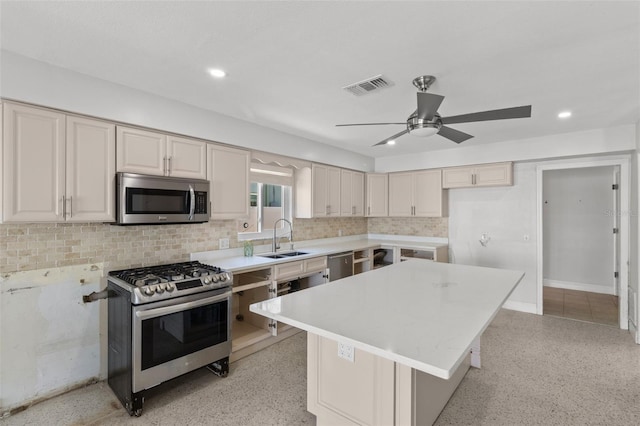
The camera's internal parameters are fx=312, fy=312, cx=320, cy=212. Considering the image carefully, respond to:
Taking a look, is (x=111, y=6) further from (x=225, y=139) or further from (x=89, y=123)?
(x=225, y=139)

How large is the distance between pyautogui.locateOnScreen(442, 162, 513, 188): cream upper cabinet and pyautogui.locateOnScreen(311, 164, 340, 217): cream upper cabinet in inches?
65.9

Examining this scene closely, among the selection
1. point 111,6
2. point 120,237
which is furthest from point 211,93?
point 120,237

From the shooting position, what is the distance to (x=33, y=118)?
207cm

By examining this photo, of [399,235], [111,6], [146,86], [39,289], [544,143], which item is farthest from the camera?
[399,235]

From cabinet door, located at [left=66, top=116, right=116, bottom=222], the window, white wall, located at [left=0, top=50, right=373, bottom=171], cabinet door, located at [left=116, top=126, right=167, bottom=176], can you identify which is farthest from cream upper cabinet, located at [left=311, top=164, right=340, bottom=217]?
cabinet door, located at [left=66, top=116, right=116, bottom=222]

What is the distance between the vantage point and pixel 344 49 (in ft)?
6.25

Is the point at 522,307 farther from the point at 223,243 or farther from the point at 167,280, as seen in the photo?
the point at 167,280

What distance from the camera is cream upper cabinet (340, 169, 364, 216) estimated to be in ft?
15.9

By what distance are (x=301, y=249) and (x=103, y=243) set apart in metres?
2.30

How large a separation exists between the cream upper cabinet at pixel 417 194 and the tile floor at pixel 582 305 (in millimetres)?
2058

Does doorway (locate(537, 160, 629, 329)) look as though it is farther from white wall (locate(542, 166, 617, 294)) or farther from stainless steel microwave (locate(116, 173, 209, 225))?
stainless steel microwave (locate(116, 173, 209, 225))

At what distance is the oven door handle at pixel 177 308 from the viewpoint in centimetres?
218

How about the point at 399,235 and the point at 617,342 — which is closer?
the point at 617,342

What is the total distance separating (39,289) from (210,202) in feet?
4.61
